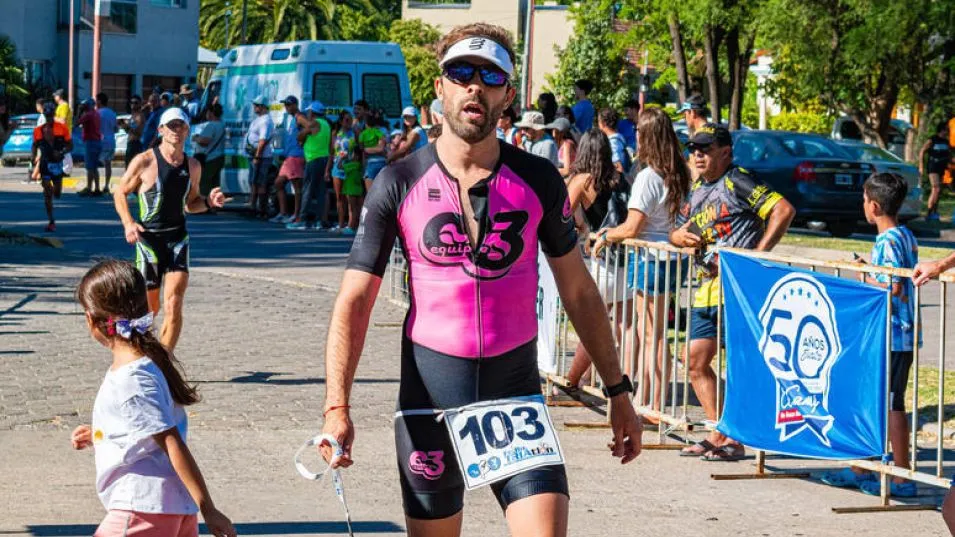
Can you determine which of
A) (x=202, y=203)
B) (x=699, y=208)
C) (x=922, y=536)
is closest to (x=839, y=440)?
(x=922, y=536)

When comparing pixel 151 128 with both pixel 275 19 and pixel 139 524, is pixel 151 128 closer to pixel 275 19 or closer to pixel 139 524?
pixel 139 524

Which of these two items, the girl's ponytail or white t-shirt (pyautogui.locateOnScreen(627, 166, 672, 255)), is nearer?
the girl's ponytail

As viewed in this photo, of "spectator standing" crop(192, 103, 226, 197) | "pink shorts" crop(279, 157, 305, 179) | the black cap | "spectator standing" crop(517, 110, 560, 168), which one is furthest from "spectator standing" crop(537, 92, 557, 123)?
"spectator standing" crop(192, 103, 226, 197)

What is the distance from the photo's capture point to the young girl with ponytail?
453 cm

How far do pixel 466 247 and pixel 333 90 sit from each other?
2086cm

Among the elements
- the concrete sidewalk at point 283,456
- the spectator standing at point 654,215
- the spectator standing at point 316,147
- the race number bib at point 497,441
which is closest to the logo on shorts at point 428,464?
the race number bib at point 497,441

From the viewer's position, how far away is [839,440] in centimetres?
771

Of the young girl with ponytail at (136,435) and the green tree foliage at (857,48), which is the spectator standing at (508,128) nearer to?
the young girl with ponytail at (136,435)

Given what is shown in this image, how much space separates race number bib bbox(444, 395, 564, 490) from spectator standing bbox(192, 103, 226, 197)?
22.2 meters

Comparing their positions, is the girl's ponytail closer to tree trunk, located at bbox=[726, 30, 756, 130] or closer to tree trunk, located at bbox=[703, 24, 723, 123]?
tree trunk, located at bbox=[703, 24, 723, 123]

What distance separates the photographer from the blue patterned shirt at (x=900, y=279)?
7617 mm

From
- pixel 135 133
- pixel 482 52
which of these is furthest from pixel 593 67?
pixel 482 52

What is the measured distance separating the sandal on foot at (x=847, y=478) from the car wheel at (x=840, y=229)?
693 inches

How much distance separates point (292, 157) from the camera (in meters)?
24.2
